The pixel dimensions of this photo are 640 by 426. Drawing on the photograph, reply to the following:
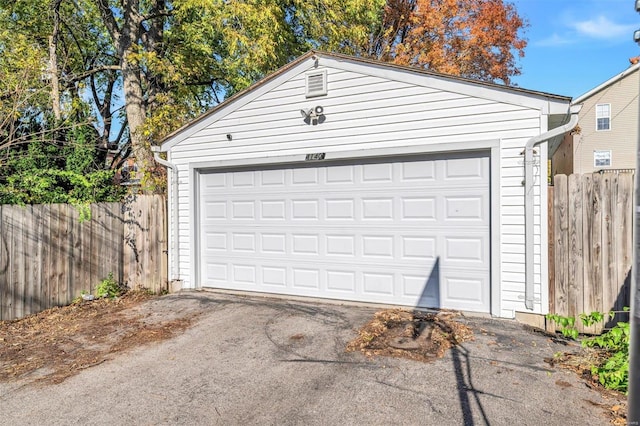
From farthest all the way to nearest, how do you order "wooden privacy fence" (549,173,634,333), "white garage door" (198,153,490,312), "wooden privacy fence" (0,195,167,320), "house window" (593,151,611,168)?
"house window" (593,151,611,168), "wooden privacy fence" (0,195,167,320), "white garage door" (198,153,490,312), "wooden privacy fence" (549,173,634,333)

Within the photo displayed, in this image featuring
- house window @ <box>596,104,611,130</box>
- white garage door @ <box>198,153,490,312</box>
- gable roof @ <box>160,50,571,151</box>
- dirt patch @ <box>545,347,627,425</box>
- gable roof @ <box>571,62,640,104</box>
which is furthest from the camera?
house window @ <box>596,104,611,130</box>

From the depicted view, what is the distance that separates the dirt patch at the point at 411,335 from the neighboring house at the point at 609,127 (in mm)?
18092

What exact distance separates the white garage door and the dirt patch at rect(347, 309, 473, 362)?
0.52 metres

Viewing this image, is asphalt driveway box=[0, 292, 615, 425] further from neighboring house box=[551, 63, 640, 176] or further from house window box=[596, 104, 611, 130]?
house window box=[596, 104, 611, 130]

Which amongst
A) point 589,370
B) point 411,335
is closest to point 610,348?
point 589,370

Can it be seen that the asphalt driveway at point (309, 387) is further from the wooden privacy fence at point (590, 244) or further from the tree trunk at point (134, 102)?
the tree trunk at point (134, 102)

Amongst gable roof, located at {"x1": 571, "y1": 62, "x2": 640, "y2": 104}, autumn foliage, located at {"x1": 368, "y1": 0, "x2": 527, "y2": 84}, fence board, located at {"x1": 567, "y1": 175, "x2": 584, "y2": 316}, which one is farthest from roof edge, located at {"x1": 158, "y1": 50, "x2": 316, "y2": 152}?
gable roof, located at {"x1": 571, "y1": 62, "x2": 640, "y2": 104}

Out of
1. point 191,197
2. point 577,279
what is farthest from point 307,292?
point 577,279

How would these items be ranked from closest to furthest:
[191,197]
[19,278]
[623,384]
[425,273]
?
[623,384], [425,273], [19,278], [191,197]

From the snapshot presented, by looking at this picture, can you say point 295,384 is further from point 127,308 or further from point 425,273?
point 127,308

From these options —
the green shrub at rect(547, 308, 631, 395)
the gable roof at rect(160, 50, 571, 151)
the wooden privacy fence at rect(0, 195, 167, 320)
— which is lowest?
the green shrub at rect(547, 308, 631, 395)

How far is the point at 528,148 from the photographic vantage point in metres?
5.23

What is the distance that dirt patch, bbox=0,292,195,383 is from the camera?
456cm

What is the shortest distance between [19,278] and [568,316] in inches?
317
